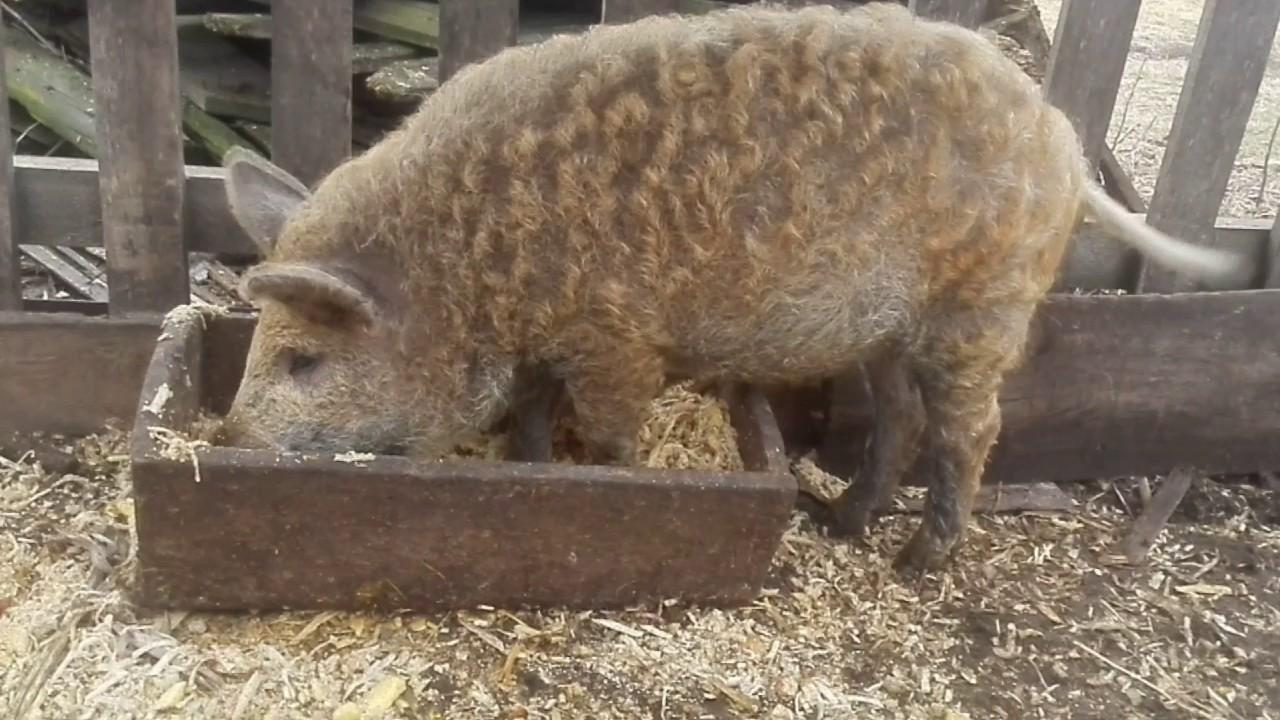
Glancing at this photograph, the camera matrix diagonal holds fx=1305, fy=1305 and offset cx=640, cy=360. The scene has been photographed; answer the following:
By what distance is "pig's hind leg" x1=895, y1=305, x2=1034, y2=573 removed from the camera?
326 cm

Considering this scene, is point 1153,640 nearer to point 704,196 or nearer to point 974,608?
point 974,608

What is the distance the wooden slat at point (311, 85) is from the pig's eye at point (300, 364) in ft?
2.63

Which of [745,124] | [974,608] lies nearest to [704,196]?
[745,124]

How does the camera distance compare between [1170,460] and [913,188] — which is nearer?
[913,188]

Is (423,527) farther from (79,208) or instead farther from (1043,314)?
(1043,314)

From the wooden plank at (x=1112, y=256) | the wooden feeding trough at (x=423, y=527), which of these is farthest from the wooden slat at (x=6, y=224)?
the wooden plank at (x=1112, y=256)

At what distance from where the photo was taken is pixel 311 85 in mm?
3504

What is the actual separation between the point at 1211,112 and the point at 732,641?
2.08 m

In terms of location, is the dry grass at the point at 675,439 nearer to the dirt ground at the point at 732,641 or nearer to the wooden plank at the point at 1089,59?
the dirt ground at the point at 732,641

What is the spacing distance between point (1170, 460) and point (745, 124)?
2.04 meters

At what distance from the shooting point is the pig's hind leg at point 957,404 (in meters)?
3.26

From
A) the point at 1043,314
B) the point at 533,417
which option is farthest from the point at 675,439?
the point at 1043,314

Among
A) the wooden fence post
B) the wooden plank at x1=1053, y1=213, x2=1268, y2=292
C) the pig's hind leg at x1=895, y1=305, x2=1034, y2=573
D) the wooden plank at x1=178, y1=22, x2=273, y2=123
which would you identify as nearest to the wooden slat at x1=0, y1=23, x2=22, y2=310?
the wooden plank at x1=178, y1=22, x2=273, y2=123

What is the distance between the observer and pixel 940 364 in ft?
10.9
